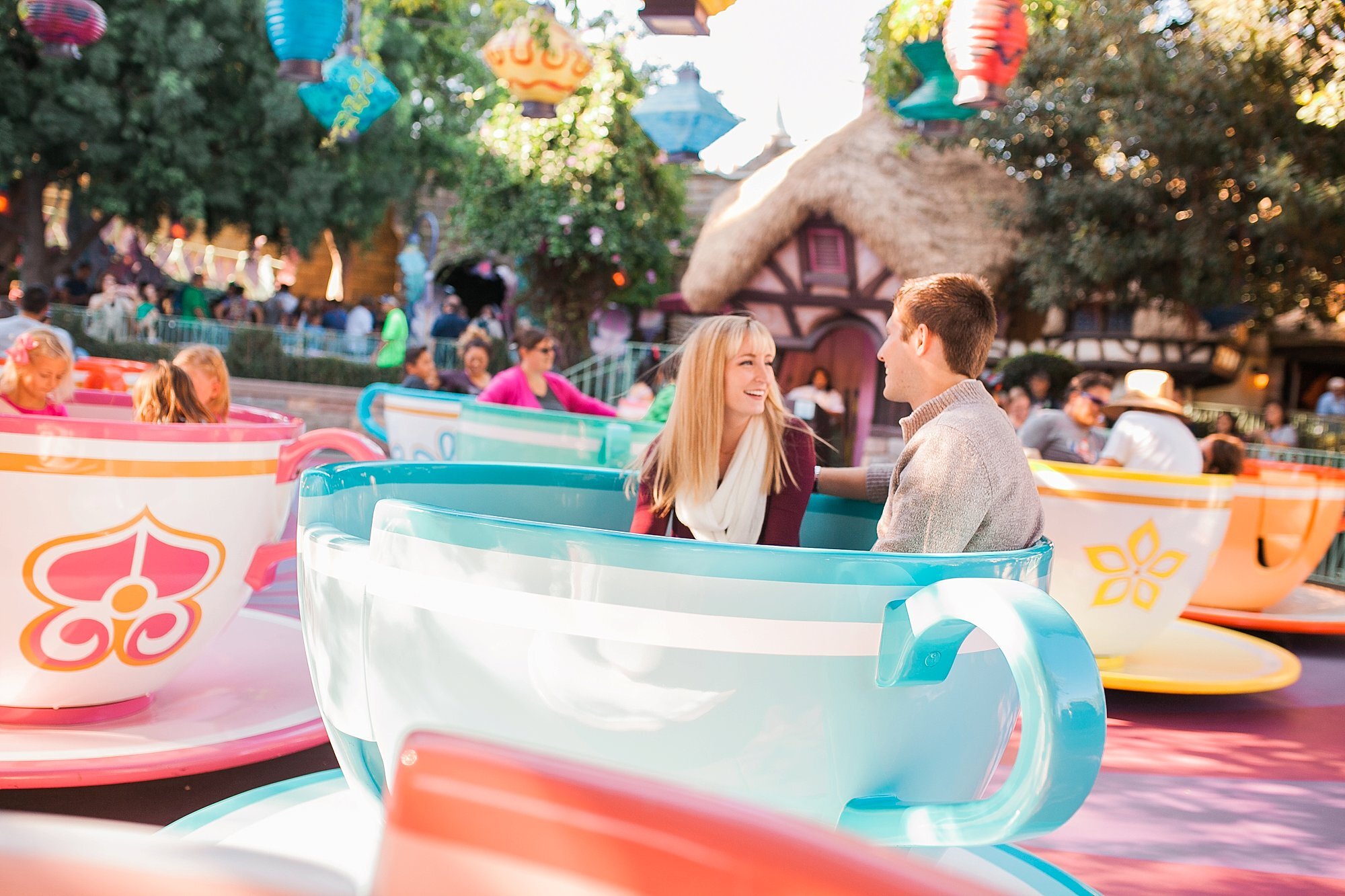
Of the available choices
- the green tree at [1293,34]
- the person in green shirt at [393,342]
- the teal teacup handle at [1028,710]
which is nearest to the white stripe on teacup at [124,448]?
the teal teacup handle at [1028,710]

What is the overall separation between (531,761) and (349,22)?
850 cm

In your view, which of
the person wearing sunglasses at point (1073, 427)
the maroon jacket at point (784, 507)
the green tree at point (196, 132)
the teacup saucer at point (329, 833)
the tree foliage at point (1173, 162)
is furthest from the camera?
the green tree at point (196, 132)

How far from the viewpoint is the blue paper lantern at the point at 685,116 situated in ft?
26.3

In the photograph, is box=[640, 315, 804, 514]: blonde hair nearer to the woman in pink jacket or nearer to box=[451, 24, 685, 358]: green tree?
the woman in pink jacket

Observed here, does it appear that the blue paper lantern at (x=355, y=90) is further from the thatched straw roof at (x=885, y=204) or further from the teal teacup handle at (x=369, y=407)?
the thatched straw roof at (x=885, y=204)

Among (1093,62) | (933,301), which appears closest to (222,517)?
(933,301)

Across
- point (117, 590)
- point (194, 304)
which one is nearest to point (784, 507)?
point (117, 590)

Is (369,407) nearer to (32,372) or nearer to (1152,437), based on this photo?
(32,372)

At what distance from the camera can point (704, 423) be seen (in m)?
2.04

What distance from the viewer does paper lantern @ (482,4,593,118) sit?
666 cm

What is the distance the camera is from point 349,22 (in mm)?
8047

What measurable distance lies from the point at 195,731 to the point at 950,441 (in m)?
1.60

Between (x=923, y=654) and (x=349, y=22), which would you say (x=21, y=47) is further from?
(x=923, y=654)

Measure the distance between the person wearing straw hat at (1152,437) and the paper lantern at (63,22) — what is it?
21.9ft
